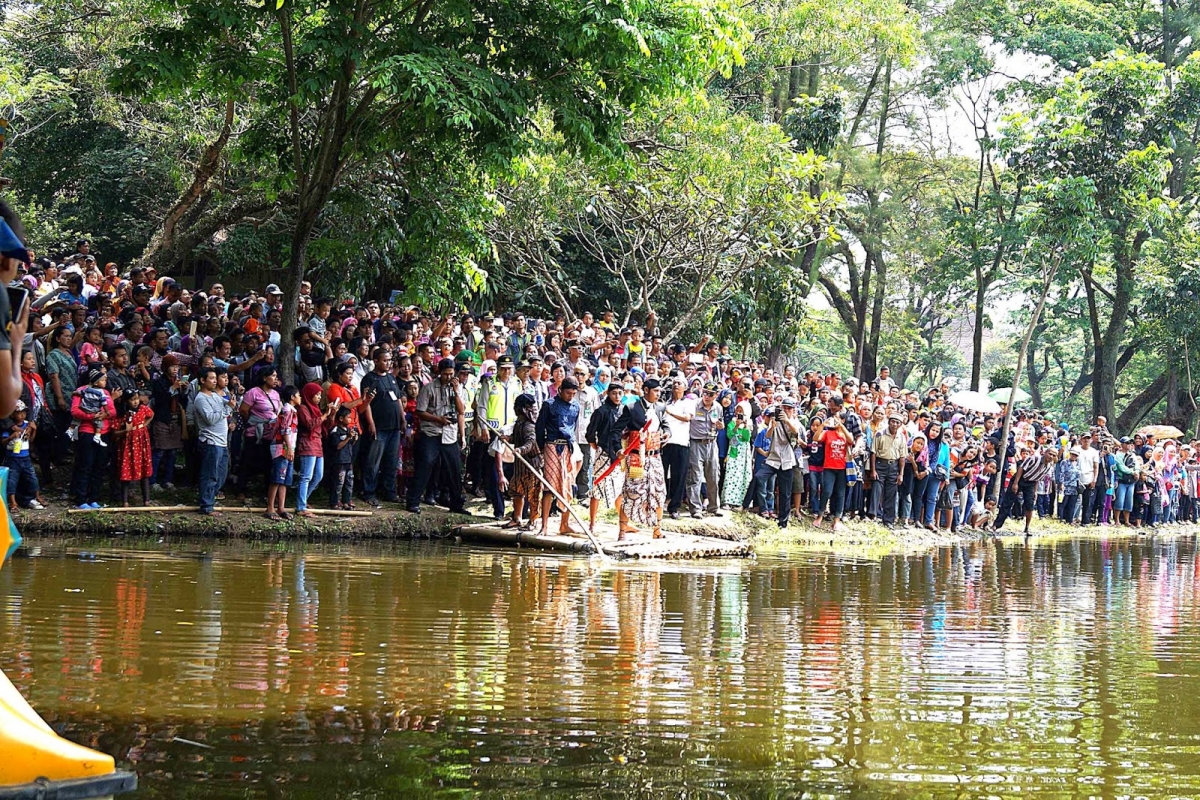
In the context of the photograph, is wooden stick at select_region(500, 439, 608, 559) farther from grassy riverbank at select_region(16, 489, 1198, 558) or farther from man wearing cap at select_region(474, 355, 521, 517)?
man wearing cap at select_region(474, 355, 521, 517)

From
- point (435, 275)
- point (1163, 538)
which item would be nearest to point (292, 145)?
point (435, 275)

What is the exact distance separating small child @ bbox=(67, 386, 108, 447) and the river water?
2070 millimetres

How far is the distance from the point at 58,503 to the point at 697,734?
1012 cm

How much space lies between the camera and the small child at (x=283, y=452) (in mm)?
14133

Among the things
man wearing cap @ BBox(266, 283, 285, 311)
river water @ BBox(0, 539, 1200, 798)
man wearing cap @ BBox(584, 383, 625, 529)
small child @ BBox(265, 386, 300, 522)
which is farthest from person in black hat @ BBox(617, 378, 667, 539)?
man wearing cap @ BBox(266, 283, 285, 311)

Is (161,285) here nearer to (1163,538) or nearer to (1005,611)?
(1005,611)

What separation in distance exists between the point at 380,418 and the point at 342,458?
0.69 m

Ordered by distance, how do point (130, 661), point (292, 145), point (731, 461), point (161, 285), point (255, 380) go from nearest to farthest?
point (130, 661)
point (255, 380)
point (292, 145)
point (161, 285)
point (731, 461)

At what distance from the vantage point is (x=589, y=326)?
20.5 m

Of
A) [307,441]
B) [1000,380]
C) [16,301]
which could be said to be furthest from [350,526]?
[1000,380]

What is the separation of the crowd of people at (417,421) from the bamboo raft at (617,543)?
33 cm

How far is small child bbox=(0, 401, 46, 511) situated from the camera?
12.5 meters

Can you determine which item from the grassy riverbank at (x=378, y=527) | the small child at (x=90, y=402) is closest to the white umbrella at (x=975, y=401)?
the grassy riverbank at (x=378, y=527)

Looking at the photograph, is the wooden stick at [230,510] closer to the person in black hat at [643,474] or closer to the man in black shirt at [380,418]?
the man in black shirt at [380,418]
